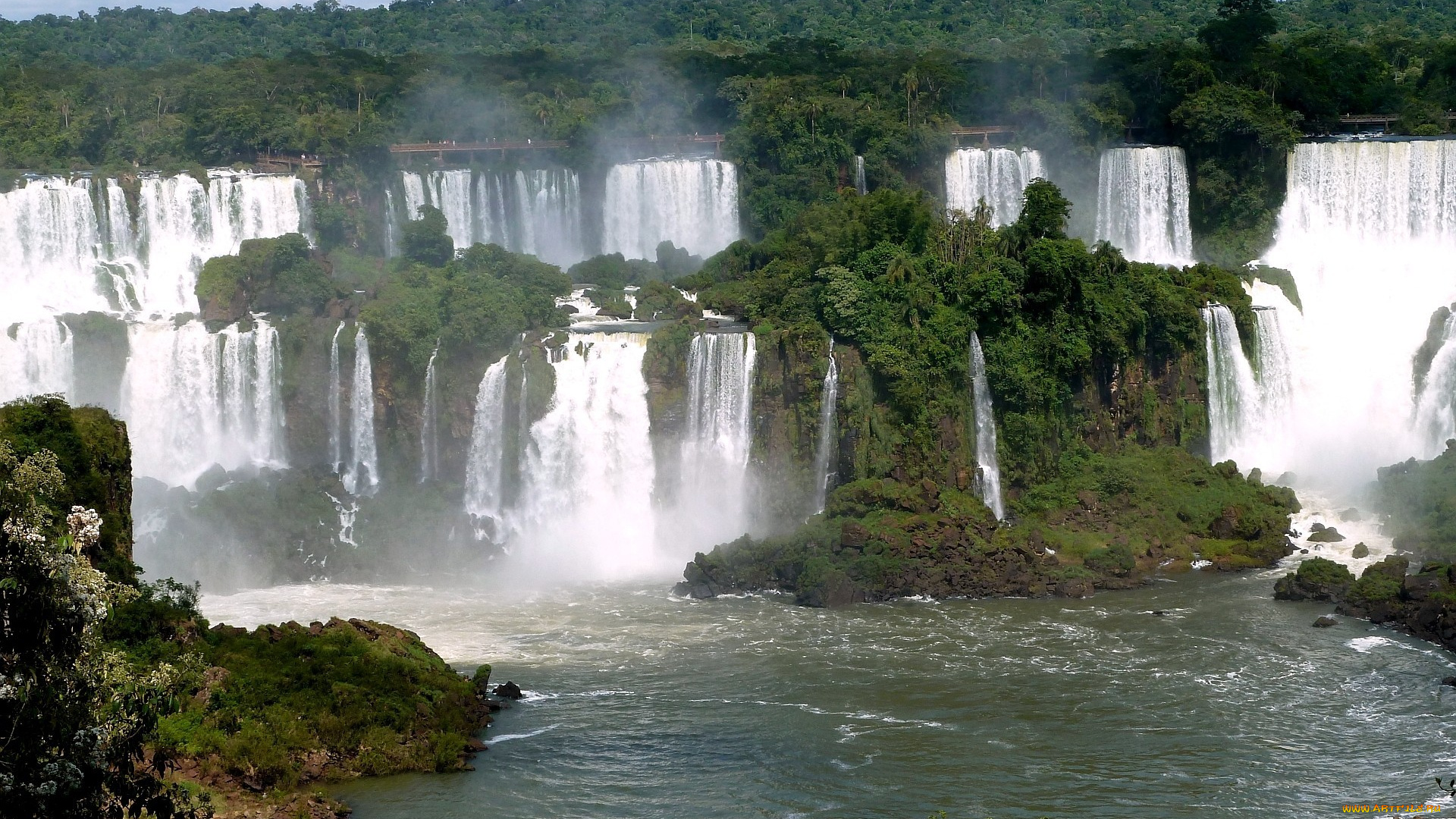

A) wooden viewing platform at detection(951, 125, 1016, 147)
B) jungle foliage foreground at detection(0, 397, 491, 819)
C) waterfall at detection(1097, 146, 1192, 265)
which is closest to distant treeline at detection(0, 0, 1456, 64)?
wooden viewing platform at detection(951, 125, 1016, 147)

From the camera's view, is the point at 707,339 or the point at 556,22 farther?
the point at 556,22

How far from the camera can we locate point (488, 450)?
4403cm

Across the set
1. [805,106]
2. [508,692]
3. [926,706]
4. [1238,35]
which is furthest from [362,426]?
[1238,35]

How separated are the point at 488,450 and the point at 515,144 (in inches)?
635

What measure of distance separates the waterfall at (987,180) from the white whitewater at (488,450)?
16.6 meters

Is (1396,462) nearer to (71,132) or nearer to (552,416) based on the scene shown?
(552,416)

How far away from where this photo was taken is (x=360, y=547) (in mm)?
41719

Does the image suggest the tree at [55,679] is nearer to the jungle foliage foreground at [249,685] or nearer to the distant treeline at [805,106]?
the jungle foliage foreground at [249,685]

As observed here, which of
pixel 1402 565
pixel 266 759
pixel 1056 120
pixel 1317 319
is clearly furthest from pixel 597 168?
pixel 266 759

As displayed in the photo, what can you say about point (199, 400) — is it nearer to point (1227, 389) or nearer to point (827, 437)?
point (827, 437)

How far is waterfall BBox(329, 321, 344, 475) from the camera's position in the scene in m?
44.5

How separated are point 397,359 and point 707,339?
297 inches

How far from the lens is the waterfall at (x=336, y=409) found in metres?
44.5

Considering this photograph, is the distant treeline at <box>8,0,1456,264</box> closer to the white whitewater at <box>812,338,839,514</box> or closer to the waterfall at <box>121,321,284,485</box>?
the waterfall at <box>121,321,284,485</box>
